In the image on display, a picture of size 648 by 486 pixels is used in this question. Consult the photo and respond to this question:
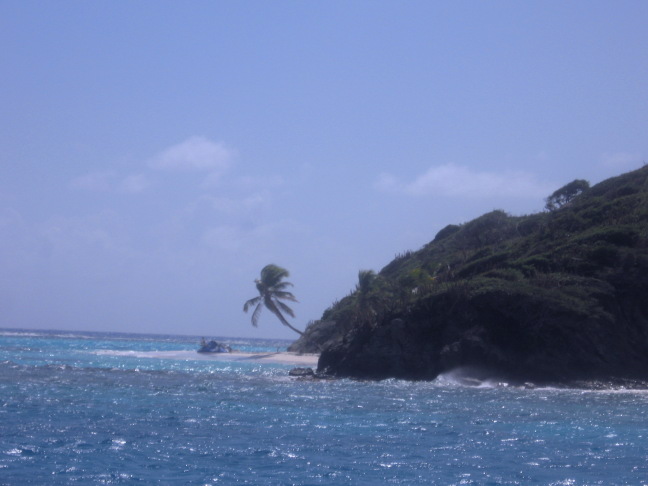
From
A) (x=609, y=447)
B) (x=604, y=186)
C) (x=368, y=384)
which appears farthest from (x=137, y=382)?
(x=604, y=186)

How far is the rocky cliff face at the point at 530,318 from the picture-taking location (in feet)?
112

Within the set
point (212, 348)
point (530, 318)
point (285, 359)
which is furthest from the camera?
point (212, 348)

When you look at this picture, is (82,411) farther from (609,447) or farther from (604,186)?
(604,186)

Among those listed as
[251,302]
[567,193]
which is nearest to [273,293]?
[251,302]

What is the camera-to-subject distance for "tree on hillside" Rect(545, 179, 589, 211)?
69.8 metres

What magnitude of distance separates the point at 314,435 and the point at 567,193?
58.2m

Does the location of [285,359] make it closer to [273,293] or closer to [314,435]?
[273,293]

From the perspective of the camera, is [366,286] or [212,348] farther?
[212,348]

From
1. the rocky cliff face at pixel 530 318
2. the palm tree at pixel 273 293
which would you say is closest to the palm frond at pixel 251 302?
the palm tree at pixel 273 293

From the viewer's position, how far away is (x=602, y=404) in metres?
26.0

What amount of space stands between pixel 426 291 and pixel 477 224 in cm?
3056

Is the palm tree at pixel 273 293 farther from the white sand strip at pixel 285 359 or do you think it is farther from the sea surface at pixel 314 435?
the sea surface at pixel 314 435

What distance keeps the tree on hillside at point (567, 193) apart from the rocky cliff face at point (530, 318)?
26464mm

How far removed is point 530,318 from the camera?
116ft
